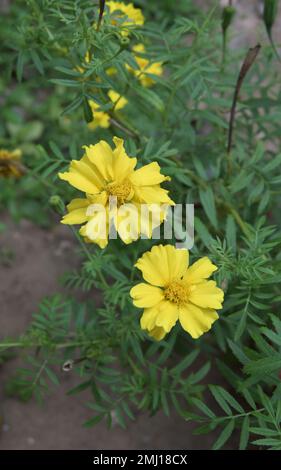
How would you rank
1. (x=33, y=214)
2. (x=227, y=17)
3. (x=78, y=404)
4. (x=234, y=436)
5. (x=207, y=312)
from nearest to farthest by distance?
(x=207, y=312)
(x=227, y=17)
(x=234, y=436)
(x=78, y=404)
(x=33, y=214)

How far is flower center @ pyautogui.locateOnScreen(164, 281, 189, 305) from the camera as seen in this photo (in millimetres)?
996

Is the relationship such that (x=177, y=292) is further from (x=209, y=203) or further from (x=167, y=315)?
(x=209, y=203)

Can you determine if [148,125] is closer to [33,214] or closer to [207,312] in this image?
[33,214]

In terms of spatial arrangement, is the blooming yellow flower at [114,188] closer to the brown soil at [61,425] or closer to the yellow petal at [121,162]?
the yellow petal at [121,162]

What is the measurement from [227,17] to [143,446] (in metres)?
1.21

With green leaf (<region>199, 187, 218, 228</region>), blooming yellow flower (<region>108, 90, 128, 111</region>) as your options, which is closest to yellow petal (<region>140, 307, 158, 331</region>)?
green leaf (<region>199, 187, 218, 228</region>)

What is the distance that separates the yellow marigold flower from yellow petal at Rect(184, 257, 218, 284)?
594 millimetres

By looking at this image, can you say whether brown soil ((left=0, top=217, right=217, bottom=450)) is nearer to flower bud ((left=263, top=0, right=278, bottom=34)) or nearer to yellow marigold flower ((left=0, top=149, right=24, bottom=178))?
yellow marigold flower ((left=0, top=149, right=24, bottom=178))

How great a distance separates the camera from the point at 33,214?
2.15m

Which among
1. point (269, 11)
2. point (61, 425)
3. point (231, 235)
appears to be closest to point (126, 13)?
point (269, 11)

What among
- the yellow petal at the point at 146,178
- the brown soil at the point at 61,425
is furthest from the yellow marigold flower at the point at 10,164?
the brown soil at the point at 61,425

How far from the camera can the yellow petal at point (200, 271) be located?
3.22 ft

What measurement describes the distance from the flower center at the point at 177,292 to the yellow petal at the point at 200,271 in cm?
2
